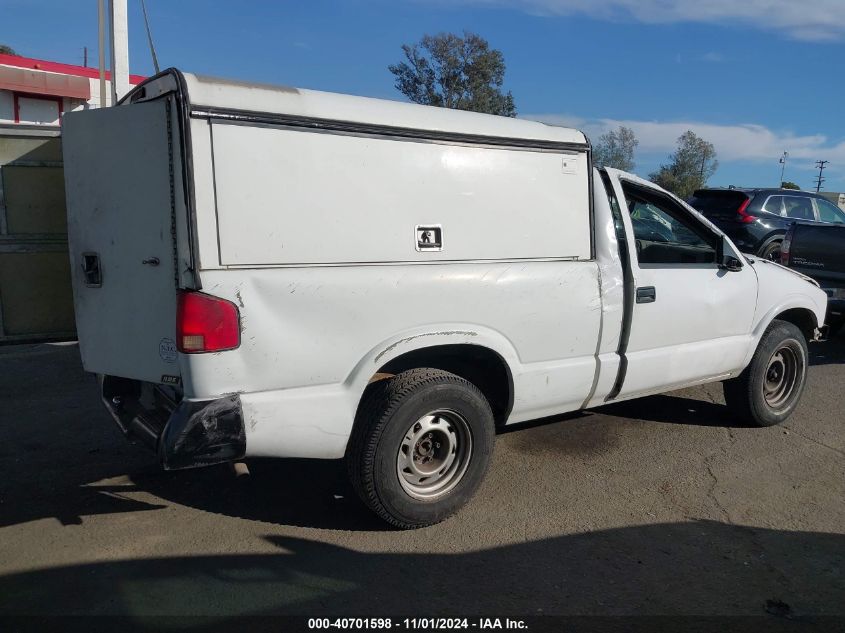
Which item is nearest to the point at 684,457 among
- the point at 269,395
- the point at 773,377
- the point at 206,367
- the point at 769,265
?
the point at 773,377

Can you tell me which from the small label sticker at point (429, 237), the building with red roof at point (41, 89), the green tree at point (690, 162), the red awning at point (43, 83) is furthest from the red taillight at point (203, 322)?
the green tree at point (690, 162)

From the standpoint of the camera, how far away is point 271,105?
3236mm

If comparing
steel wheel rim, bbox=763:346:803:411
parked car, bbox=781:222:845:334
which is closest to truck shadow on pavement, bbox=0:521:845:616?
steel wheel rim, bbox=763:346:803:411

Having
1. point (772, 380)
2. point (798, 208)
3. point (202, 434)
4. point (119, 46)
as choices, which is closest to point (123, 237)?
point (202, 434)

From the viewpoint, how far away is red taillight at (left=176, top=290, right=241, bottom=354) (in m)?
3.06

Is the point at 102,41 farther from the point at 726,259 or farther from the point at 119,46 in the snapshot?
the point at 726,259

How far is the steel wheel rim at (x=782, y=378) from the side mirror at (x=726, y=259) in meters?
1.08

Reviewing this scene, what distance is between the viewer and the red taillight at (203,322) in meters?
3.06

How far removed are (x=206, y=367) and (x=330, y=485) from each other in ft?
→ 5.03

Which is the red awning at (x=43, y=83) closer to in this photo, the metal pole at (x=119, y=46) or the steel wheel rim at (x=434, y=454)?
the metal pole at (x=119, y=46)

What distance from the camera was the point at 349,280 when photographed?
134 inches

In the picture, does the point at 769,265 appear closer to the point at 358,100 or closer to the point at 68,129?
the point at 358,100

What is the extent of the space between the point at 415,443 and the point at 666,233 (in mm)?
2878

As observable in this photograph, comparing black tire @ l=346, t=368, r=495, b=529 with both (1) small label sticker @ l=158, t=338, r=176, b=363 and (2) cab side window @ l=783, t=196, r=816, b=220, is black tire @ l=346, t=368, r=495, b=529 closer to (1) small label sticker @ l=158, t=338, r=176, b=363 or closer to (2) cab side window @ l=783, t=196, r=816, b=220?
(1) small label sticker @ l=158, t=338, r=176, b=363
